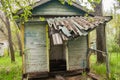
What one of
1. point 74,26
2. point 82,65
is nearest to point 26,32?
point 74,26

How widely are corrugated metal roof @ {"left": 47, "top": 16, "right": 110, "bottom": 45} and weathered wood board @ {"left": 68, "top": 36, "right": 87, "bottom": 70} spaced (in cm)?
149

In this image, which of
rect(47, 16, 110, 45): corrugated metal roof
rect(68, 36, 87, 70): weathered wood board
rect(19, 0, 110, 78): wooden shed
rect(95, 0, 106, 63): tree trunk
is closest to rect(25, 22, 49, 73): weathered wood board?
rect(19, 0, 110, 78): wooden shed

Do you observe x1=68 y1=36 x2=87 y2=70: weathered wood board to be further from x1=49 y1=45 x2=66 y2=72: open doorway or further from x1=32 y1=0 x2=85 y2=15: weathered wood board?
x1=49 y1=45 x2=66 y2=72: open doorway

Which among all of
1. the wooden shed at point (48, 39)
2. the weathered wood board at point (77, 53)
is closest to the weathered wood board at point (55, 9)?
the wooden shed at point (48, 39)

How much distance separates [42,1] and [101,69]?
4.99 meters

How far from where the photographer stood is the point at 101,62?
1232cm

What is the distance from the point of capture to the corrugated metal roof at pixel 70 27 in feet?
25.5

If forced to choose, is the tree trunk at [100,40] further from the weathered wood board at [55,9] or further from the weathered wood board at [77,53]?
the weathered wood board at [55,9]

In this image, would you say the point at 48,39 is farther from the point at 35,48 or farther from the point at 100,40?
the point at 100,40

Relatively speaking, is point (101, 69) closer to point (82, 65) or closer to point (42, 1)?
point (82, 65)

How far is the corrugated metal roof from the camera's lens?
7764 mm

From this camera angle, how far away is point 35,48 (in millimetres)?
9984

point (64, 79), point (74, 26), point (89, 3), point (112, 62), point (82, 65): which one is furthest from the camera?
point (112, 62)

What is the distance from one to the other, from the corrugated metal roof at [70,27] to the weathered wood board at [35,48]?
3.14ft
